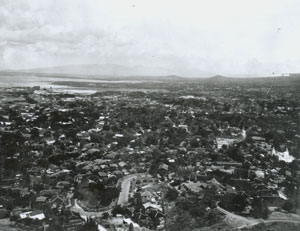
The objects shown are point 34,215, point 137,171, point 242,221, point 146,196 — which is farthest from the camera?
point 137,171

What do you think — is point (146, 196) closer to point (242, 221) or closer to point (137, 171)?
point (137, 171)

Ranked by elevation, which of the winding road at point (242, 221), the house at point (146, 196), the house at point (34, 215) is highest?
the house at point (146, 196)

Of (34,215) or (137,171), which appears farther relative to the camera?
(137,171)

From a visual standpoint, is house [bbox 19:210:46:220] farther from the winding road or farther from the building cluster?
the winding road

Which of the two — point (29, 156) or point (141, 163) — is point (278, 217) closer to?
point (141, 163)

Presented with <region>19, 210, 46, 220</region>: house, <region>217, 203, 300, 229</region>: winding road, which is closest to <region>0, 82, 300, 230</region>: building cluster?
<region>19, 210, 46, 220</region>: house

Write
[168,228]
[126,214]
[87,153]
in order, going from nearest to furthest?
1. [168,228]
2. [126,214]
3. [87,153]

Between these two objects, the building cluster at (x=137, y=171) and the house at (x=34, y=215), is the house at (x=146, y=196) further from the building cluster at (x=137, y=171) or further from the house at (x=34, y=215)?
the house at (x=34, y=215)

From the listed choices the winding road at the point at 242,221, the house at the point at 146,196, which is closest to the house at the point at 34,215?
the house at the point at 146,196

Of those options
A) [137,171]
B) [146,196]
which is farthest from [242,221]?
[137,171]

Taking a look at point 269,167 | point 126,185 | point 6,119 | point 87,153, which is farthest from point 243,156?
point 6,119

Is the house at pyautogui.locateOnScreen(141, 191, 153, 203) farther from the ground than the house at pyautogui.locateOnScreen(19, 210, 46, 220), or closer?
farther from the ground
